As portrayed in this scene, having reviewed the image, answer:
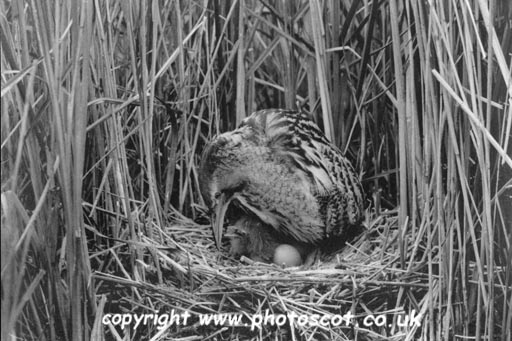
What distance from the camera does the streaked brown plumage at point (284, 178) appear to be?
1.66 m

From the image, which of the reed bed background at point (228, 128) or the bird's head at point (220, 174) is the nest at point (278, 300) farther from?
the bird's head at point (220, 174)

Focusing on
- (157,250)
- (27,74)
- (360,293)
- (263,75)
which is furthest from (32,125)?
(360,293)

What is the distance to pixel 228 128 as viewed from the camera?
5.42ft

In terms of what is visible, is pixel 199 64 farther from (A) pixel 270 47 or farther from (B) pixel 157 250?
(B) pixel 157 250

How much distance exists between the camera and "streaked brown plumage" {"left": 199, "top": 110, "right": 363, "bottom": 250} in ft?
5.43

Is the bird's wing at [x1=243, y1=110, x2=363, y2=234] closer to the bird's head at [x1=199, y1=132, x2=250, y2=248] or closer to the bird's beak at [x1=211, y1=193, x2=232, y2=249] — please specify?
the bird's head at [x1=199, y1=132, x2=250, y2=248]

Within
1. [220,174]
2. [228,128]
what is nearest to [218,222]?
[220,174]

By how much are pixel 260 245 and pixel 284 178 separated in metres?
0.17

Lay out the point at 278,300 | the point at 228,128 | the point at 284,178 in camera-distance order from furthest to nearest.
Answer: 1. the point at 284,178
2. the point at 228,128
3. the point at 278,300

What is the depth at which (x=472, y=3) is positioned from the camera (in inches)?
55.4

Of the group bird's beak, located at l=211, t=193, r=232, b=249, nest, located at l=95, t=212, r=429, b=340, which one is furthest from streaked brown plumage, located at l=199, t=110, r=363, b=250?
nest, located at l=95, t=212, r=429, b=340

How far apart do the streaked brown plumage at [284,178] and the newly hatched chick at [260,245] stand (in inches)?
0.9

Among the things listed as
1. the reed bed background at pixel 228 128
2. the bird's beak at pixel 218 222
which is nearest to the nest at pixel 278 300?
the reed bed background at pixel 228 128

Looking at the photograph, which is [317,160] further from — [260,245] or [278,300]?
[278,300]
